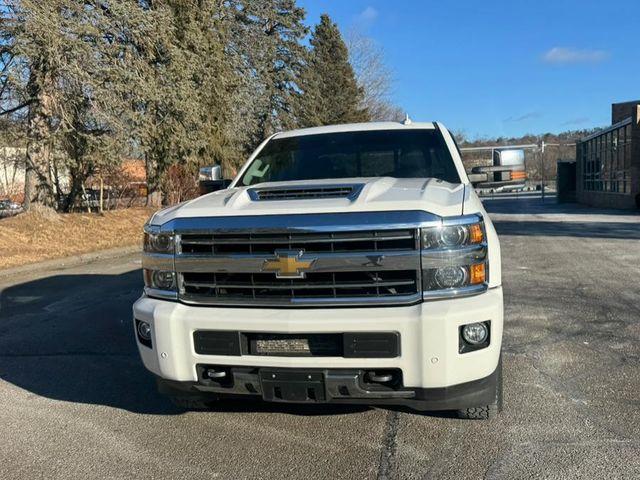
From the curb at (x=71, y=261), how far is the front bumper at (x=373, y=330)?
987 centimetres

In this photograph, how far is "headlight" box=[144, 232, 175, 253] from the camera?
11.2ft

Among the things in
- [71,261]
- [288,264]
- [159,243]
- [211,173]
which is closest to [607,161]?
[71,261]

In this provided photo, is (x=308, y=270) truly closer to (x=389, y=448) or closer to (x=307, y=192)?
(x=307, y=192)

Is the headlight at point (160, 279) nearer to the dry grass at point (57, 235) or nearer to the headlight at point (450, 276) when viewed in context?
the headlight at point (450, 276)

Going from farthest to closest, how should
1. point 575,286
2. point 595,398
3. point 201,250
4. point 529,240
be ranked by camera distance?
point 529,240 < point 575,286 < point 595,398 < point 201,250

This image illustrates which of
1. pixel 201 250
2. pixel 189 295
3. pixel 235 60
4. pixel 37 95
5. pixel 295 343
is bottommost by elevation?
pixel 295 343

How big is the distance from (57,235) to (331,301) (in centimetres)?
1469

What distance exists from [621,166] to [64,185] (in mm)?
26548

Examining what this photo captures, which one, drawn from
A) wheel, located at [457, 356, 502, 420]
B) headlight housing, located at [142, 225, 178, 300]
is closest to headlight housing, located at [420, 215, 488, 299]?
wheel, located at [457, 356, 502, 420]

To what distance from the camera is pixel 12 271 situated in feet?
39.2

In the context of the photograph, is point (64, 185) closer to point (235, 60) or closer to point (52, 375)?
point (235, 60)

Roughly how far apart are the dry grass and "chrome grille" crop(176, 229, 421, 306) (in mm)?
10820

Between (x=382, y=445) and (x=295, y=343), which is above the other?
(x=295, y=343)

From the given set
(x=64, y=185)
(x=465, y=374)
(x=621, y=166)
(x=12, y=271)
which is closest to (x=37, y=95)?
(x=12, y=271)
